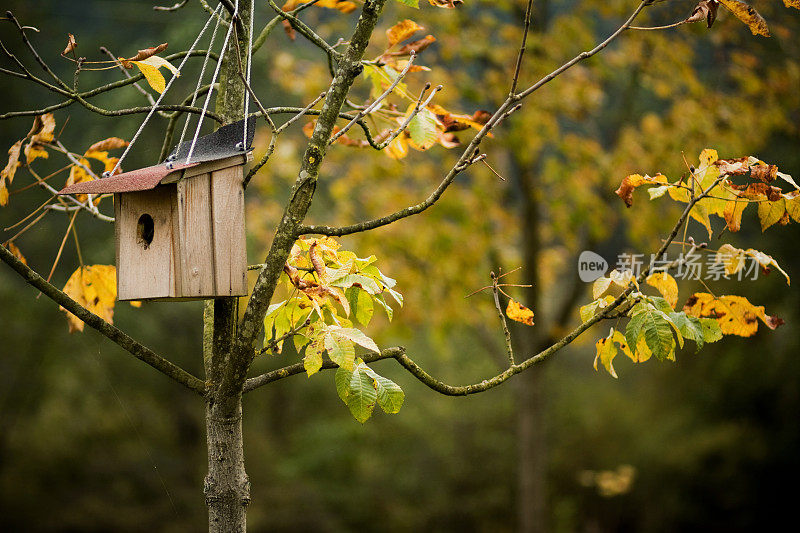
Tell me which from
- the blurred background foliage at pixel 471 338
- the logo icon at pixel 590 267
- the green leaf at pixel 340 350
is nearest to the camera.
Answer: the green leaf at pixel 340 350

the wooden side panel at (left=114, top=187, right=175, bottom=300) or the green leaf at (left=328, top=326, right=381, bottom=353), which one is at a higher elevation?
the wooden side panel at (left=114, top=187, right=175, bottom=300)

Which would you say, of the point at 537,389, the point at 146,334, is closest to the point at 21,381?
the point at 146,334

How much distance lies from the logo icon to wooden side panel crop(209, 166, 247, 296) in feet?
8.10

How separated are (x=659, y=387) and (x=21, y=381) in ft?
17.9

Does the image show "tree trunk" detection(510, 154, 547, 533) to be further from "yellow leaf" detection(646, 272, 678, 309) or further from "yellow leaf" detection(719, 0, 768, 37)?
"yellow leaf" detection(719, 0, 768, 37)

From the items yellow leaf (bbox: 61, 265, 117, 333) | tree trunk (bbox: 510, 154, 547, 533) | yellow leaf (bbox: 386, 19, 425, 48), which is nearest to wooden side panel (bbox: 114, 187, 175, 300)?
yellow leaf (bbox: 61, 265, 117, 333)

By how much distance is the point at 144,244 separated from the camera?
1172 millimetres

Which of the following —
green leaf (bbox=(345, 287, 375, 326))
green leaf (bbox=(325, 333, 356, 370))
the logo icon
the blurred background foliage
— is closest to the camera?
green leaf (bbox=(325, 333, 356, 370))

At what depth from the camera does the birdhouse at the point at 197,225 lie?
1102mm

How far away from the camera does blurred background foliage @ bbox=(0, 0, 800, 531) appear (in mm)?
3908

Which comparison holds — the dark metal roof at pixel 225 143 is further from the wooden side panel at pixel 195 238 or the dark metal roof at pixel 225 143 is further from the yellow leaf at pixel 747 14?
the yellow leaf at pixel 747 14

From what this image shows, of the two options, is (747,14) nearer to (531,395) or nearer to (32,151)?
(32,151)

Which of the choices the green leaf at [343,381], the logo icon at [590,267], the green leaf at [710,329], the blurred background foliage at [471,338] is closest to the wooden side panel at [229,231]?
the green leaf at [343,381]

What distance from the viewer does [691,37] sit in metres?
4.20
